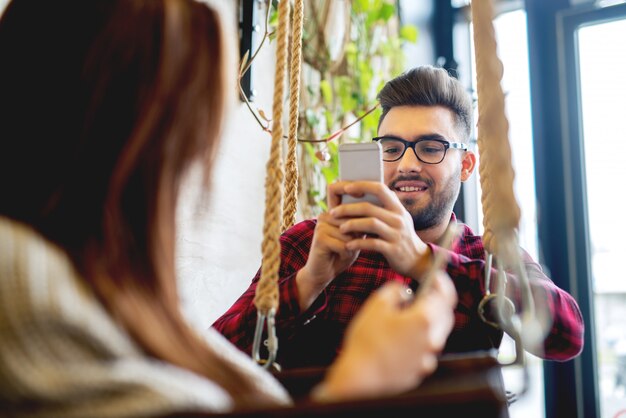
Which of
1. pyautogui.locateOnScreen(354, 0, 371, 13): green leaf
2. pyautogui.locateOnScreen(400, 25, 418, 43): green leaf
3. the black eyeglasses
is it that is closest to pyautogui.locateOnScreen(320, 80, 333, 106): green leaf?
pyautogui.locateOnScreen(354, 0, 371, 13): green leaf

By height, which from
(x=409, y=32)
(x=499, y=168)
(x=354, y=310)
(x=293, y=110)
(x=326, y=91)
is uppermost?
(x=409, y=32)

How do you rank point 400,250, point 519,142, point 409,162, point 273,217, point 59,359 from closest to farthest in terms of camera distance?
1. point 59,359
2. point 273,217
3. point 400,250
4. point 409,162
5. point 519,142

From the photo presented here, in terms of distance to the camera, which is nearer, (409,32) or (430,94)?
(430,94)

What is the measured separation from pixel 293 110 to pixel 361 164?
0.66 feet

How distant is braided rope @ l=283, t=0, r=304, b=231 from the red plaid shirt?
12 centimetres

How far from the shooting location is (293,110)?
989 millimetres

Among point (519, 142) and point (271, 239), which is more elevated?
point (519, 142)

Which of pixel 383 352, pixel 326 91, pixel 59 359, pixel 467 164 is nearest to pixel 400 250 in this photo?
pixel 383 352

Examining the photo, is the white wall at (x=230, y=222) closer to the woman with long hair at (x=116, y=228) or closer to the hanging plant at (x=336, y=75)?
the hanging plant at (x=336, y=75)

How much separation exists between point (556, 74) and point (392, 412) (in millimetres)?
1940

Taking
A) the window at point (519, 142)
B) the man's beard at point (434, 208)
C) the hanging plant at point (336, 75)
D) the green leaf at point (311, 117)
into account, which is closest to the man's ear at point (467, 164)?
the man's beard at point (434, 208)

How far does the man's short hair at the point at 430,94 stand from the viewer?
131 cm

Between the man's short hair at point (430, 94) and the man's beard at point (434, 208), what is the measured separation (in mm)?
162

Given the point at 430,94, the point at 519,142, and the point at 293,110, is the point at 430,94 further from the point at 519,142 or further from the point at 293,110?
the point at 519,142
